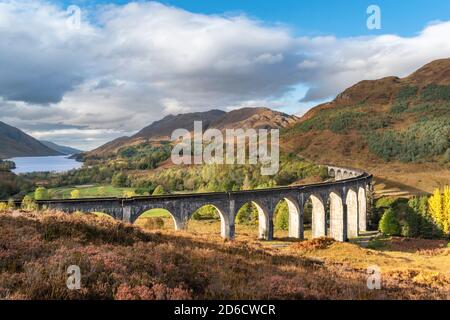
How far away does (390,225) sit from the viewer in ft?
187

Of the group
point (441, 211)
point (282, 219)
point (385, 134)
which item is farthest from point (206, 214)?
point (385, 134)

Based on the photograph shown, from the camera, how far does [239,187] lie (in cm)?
9062

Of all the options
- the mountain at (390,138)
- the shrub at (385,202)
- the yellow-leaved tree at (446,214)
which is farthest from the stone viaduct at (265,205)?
the mountain at (390,138)

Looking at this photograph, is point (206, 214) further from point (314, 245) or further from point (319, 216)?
point (314, 245)

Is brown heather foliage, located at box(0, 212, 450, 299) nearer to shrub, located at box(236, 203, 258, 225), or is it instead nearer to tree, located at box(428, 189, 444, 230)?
tree, located at box(428, 189, 444, 230)

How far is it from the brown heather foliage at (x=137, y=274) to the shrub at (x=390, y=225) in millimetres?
43339

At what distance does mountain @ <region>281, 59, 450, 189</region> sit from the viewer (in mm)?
118625

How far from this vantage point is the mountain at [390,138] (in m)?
119

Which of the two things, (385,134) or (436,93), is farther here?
(436,93)

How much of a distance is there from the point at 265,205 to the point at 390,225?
25015mm

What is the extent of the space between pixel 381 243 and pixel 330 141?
118 meters

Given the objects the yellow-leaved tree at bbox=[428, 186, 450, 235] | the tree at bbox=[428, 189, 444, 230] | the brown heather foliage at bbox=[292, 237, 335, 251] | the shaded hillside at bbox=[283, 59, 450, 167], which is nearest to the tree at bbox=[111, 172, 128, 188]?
the shaded hillside at bbox=[283, 59, 450, 167]

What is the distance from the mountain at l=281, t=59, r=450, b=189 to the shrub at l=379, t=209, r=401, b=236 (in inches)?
1609
